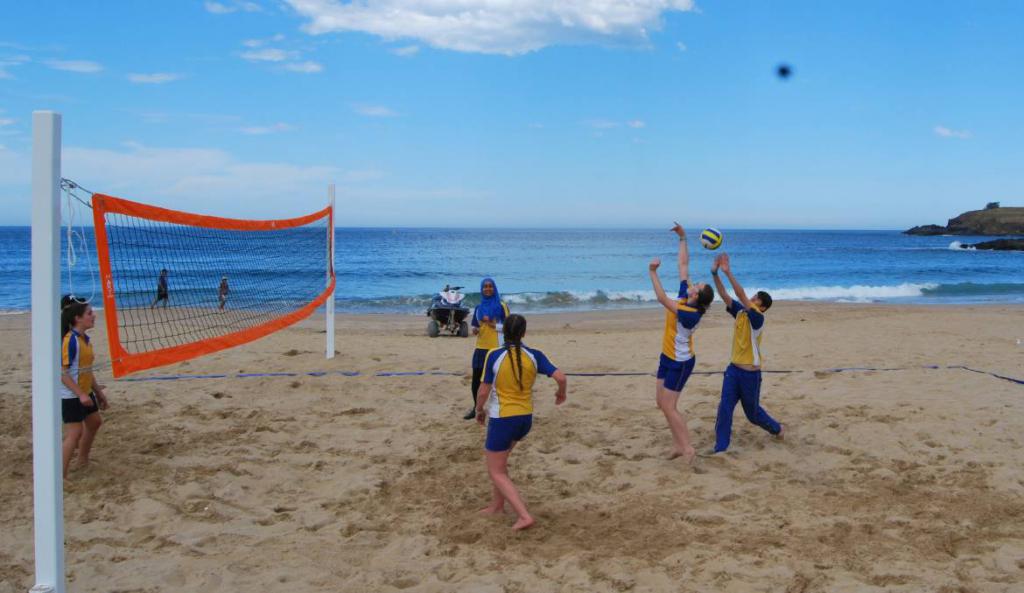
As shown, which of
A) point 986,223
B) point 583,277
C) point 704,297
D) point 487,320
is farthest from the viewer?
point 986,223

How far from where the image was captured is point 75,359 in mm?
5207

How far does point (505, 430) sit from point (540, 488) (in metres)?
→ 1.12

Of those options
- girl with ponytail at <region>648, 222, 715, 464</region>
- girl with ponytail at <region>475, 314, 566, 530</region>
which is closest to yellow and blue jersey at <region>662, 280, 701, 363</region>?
girl with ponytail at <region>648, 222, 715, 464</region>

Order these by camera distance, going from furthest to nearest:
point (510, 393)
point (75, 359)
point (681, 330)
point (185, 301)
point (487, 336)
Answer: point (185, 301) → point (487, 336) → point (681, 330) → point (75, 359) → point (510, 393)

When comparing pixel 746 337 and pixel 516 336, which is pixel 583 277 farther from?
pixel 516 336

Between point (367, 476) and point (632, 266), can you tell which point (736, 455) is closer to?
point (367, 476)

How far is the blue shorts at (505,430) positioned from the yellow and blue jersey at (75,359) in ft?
8.76

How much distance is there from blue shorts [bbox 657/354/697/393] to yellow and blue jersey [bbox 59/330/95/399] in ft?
13.7

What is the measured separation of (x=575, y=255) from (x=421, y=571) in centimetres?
4994

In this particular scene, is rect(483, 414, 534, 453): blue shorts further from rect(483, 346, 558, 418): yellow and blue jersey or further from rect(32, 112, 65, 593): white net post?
rect(32, 112, 65, 593): white net post

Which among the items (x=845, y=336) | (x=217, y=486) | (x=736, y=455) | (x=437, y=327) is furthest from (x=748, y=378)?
(x=437, y=327)

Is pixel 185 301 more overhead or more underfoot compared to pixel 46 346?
more underfoot

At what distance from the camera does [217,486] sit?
18.3ft

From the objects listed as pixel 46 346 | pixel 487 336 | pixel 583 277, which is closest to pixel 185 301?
pixel 487 336
